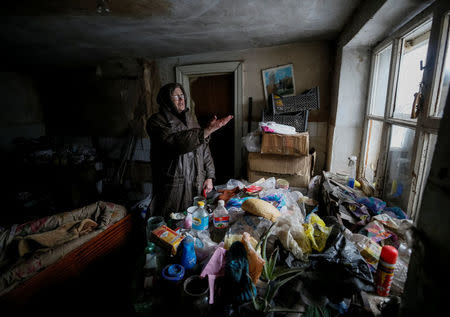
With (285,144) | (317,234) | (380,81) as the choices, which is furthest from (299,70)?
(317,234)

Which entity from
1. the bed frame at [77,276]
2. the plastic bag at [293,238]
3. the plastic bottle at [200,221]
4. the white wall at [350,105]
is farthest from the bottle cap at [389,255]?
the bed frame at [77,276]

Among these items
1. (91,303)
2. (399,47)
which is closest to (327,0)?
(399,47)

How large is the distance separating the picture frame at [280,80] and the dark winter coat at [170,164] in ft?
4.39

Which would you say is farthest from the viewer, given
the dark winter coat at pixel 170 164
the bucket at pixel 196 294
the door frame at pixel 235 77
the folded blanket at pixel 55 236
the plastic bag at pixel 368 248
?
the door frame at pixel 235 77

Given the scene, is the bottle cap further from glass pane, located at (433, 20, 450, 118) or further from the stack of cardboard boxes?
the stack of cardboard boxes

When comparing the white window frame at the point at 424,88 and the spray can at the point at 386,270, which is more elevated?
the white window frame at the point at 424,88

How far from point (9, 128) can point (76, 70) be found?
180 centimetres

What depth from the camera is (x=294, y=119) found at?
93.9 inches

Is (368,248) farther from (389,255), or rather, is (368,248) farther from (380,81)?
(380,81)

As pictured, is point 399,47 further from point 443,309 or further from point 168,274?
point 168,274

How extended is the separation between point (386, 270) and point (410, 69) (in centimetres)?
134

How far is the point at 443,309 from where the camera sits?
0.50m

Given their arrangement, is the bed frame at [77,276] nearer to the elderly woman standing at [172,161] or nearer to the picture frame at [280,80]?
the elderly woman standing at [172,161]

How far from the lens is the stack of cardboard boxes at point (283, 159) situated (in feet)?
7.14
